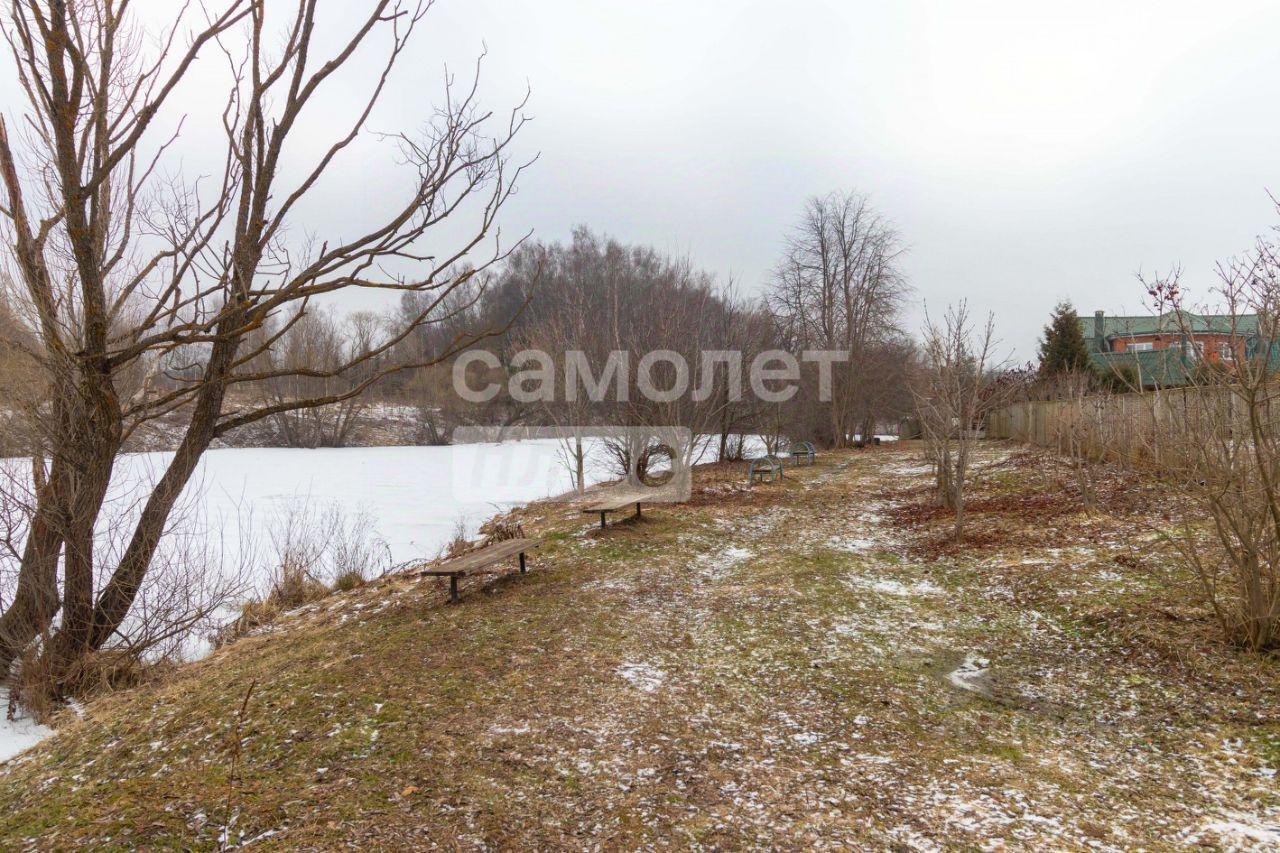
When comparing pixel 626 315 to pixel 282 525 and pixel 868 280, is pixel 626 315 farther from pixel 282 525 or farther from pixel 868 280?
pixel 868 280

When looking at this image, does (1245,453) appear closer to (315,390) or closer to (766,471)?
(766,471)

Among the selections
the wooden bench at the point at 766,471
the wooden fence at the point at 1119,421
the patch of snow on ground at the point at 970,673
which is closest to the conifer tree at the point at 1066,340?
the wooden fence at the point at 1119,421

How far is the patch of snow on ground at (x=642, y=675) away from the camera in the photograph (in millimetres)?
4617

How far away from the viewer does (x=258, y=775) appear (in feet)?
11.6

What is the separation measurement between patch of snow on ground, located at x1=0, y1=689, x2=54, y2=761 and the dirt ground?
322 mm

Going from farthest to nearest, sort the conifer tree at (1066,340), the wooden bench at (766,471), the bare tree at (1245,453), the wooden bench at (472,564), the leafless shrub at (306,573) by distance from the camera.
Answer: the conifer tree at (1066,340) → the wooden bench at (766,471) → the leafless shrub at (306,573) → the wooden bench at (472,564) → the bare tree at (1245,453)

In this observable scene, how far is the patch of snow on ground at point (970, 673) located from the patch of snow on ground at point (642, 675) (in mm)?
1878

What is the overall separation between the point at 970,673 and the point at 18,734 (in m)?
6.59

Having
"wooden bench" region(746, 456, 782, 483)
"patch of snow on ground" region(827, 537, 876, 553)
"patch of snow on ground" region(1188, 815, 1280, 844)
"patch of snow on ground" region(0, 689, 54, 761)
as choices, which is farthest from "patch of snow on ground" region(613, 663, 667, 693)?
"wooden bench" region(746, 456, 782, 483)

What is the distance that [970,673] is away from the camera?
188 inches

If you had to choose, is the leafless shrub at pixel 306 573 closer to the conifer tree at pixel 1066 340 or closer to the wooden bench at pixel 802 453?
the wooden bench at pixel 802 453

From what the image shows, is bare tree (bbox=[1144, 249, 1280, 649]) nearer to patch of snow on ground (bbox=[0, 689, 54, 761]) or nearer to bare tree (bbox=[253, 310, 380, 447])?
patch of snow on ground (bbox=[0, 689, 54, 761])

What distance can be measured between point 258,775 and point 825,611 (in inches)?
172


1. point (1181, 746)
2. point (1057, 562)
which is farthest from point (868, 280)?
point (1181, 746)
